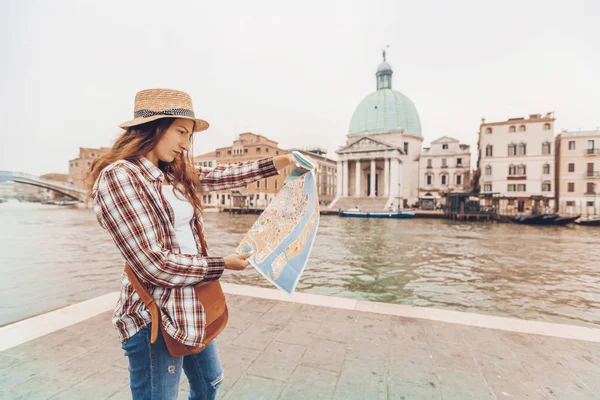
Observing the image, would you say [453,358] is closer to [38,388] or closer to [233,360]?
[233,360]

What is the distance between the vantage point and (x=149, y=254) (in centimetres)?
96

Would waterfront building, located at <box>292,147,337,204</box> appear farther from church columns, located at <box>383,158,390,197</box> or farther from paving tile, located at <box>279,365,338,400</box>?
paving tile, located at <box>279,365,338,400</box>

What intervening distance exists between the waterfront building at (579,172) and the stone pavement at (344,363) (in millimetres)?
36802

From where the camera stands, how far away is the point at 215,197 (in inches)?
2005

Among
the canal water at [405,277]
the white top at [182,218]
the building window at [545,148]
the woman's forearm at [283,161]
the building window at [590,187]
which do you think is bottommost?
the canal water at [405,277]

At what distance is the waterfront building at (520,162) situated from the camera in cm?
3241

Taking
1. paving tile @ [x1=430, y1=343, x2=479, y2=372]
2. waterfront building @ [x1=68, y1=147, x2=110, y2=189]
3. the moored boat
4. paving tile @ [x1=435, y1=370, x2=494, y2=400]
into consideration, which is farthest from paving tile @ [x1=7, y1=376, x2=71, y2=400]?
waterfront building @ [x1=68, y1=147, x2=110, y2=189]

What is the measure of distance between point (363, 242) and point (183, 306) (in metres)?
13.0

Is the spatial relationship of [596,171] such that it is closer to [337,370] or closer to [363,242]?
[363,242]

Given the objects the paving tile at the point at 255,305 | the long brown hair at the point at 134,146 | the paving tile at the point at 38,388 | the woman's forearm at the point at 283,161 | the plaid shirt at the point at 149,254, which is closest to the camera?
the plaid shirt at the point at 149,254

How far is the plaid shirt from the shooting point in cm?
97

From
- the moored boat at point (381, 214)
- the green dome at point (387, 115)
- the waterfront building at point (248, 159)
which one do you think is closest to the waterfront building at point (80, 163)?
the waterfront building at point (248, 159)

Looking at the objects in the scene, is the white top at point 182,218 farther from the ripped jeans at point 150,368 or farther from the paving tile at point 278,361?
the paving tile at point 278,361

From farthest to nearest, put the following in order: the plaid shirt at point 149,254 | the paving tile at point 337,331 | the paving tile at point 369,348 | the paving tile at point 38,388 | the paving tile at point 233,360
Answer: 1. the paving tile at point 337,331
2. the paving tile at point 369,348
3. the paving tile at point 233,360
4. the paving tile at point 38,388
5. the plaid shirt at point 149,254
